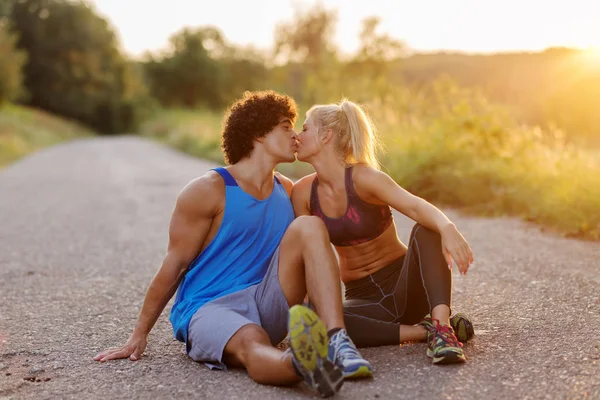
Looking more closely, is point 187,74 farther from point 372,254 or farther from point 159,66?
point 372,254

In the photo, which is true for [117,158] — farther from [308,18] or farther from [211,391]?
[308,18]

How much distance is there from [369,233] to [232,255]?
0.75 meters

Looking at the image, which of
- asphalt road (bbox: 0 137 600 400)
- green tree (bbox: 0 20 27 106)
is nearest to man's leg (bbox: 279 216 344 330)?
asphalt road (bbox: 0 137 600 400)

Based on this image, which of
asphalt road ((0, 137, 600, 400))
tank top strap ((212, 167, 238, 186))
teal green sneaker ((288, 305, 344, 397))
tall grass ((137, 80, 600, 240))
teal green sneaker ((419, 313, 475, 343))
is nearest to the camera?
teal green sneaker ((288, 305, 344, 397))

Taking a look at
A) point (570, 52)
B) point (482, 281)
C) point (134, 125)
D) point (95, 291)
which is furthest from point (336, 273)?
point (134, 125)

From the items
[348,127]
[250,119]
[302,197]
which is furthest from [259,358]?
[348,127]

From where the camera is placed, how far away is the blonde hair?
3.81 m

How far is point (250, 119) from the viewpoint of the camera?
3.71 metres

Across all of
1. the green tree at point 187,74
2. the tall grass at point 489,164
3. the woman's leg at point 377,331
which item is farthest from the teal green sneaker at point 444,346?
the green tree at point 187,74

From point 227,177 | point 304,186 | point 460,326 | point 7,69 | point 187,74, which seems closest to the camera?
point 227,177

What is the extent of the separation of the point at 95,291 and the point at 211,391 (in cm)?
276

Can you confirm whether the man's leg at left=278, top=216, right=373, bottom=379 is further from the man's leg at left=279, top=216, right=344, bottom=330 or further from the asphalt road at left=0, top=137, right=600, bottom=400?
the asphalt road at left=0, top=137, right=600, bottom=400

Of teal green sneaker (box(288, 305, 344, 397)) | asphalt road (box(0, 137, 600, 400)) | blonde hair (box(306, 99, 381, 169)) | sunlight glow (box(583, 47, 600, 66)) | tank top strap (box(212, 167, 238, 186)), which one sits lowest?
asphalt road (box(0, 137, 600, 400))

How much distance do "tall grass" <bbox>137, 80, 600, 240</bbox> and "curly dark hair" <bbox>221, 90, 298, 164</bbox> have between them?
4644 mm
